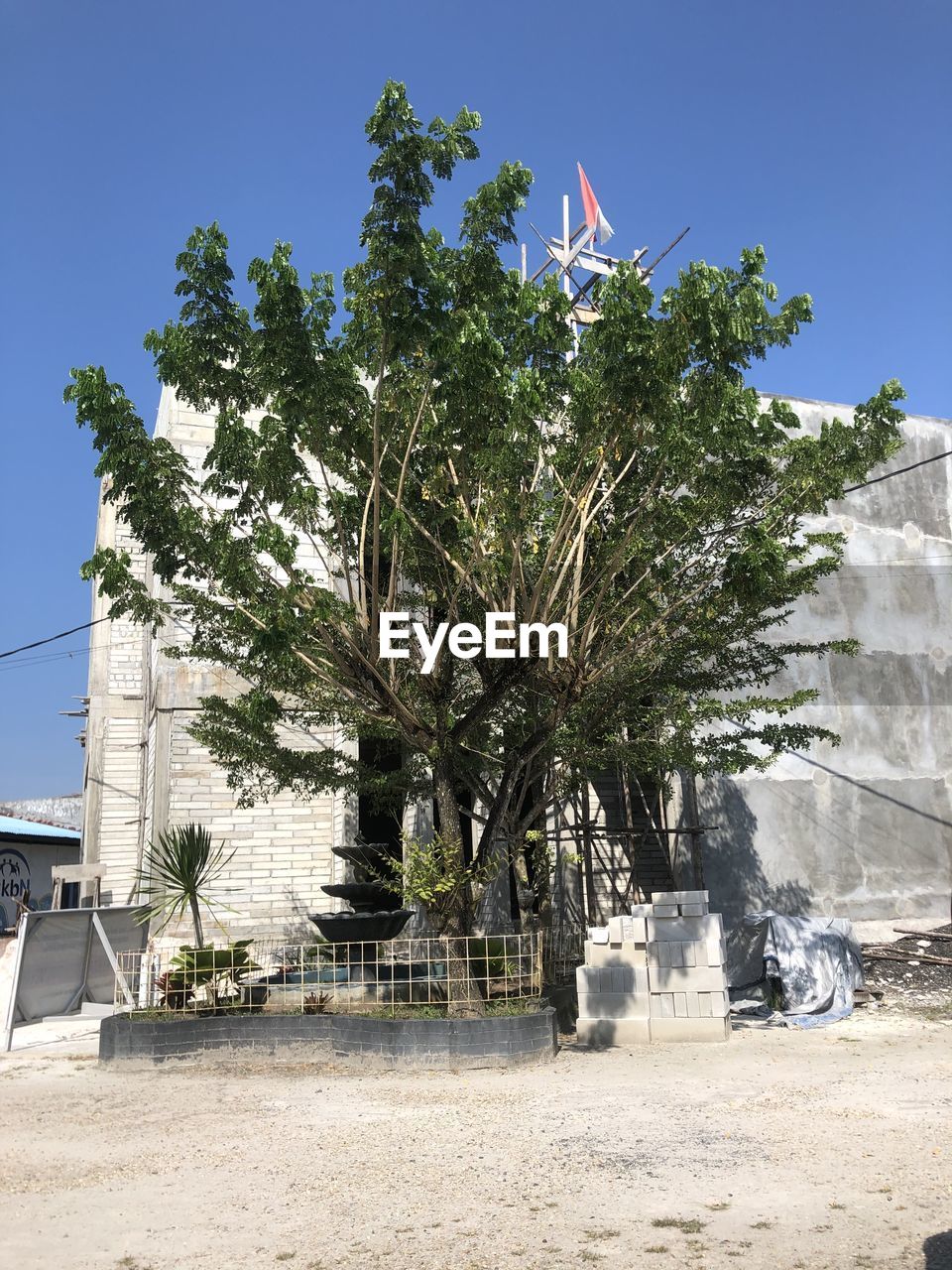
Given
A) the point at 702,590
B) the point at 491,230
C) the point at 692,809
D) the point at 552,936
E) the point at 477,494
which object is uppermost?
the point at 491,230

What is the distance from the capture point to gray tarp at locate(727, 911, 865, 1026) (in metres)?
14.1

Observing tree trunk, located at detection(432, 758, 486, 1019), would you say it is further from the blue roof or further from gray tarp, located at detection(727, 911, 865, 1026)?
the blue roof

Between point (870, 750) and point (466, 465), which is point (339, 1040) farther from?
point (870, 750)

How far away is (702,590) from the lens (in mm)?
11938

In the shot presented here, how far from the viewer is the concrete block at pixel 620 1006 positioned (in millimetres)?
11570

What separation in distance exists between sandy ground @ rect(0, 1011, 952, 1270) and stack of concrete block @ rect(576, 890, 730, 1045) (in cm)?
136

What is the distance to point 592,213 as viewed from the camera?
25656 mm

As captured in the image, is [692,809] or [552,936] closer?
[552,936]

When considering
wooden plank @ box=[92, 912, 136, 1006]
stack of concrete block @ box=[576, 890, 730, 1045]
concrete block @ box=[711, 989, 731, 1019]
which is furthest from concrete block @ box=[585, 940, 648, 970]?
wooden plank @ box=[92, 912, 136, 1006]

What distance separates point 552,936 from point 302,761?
4.45 metres

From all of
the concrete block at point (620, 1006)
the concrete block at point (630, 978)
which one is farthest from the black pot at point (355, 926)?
the concrete block at point (630, 978)

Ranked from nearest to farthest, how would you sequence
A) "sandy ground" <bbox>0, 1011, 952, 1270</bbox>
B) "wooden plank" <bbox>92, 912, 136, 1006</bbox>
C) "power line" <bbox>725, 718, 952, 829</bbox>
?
"sandy ground" <bbox>0, 1011, 952, 1270</bbox> < "wooden plank" <bbox>92, 912, 136, 1006</bbox> < "power line" <bbox>725, 718, 952, 829</bbox>

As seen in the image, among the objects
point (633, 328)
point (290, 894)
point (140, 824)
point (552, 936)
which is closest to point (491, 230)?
point (633, 328)

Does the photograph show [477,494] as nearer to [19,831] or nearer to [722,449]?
[722,449]
